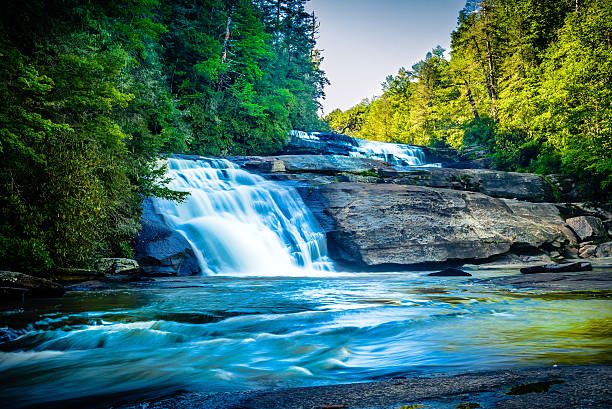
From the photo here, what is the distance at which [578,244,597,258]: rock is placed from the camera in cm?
1518

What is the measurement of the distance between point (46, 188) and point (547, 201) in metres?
20.6

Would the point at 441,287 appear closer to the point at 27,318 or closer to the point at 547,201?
the point at 27,318

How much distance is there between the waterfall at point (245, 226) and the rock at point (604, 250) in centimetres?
1048

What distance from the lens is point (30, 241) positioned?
7801 millimetres

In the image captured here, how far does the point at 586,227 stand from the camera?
53.7 feet

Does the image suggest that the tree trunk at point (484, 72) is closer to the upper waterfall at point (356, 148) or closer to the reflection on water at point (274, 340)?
the upper waterfall at point (356, 148)

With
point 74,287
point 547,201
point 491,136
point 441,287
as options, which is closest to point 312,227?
point 441,287

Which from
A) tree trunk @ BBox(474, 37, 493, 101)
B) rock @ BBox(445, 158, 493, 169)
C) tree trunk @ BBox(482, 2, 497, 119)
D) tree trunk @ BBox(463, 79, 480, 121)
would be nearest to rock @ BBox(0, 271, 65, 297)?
rock @ BBox(445, 158, 493, 169)

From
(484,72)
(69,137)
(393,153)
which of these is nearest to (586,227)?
(393,153)

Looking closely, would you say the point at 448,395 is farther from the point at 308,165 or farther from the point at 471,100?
the point at 471,100

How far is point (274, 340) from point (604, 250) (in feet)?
52.9

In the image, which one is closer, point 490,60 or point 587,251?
point 587,251

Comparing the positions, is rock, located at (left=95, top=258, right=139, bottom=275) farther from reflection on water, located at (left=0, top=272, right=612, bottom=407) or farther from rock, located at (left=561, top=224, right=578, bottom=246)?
rock, located at (left=561, top=224, right=578, bottom=246)

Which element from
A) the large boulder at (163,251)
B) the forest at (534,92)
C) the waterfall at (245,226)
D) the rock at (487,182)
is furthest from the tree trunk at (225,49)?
the forest at (534,92)
